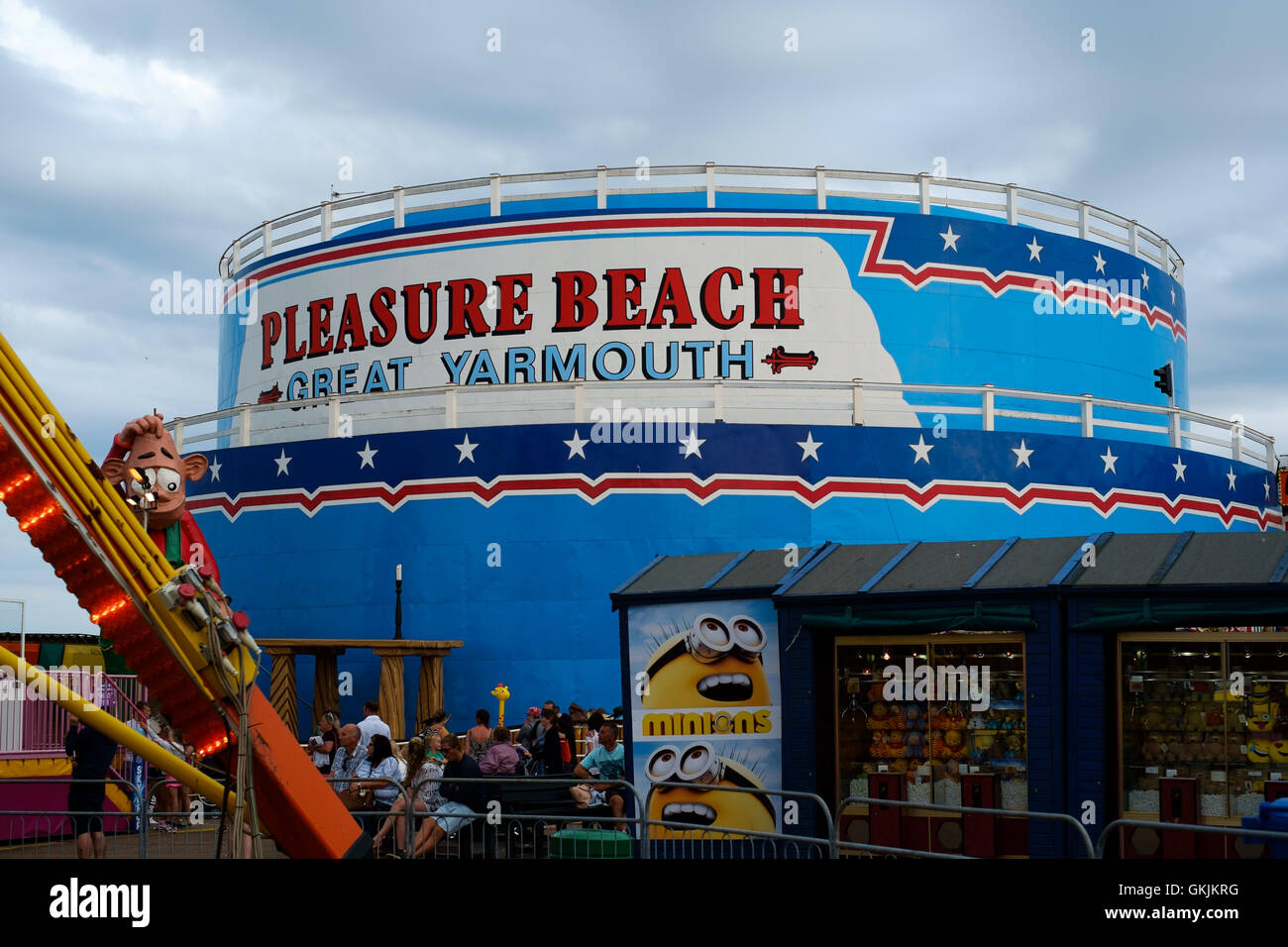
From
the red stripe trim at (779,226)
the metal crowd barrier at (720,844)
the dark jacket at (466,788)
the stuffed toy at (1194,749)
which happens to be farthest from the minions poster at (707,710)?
the red stripe trim at (779,226)

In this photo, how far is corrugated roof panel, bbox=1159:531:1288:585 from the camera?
37.7ft

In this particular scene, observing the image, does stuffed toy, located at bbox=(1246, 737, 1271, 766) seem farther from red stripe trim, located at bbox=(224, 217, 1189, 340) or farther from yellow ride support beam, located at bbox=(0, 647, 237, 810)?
red stripe trim, located at bbox=(224, 217, 1189, 340)

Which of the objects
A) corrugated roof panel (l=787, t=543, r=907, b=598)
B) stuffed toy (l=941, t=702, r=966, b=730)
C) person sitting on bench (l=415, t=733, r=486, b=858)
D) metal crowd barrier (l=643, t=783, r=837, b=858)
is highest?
corrugated roof panel (l=787, t=543, r=907, b=598)

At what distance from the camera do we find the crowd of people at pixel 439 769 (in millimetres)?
12797

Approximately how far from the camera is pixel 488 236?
76.6 feet

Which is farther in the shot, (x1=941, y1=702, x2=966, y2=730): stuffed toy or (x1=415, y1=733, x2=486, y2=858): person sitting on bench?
(x1=941, y1=702, x2=966, y2=730): stuffed toy

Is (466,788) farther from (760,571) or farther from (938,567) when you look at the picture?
(938,567)

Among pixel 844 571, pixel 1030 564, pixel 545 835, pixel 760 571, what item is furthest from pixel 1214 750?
pixel 545 835

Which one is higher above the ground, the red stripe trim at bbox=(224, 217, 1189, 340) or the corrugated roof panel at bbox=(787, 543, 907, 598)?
the red stripe trim at bbox=(224, 217, 1189, 340)

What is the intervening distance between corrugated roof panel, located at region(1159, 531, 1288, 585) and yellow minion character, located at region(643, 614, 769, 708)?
3.82 m

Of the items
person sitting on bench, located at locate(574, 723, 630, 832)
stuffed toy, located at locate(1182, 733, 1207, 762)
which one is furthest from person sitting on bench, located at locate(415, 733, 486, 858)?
stuffed toy, located at locate(1182, 733, 1207, 762)

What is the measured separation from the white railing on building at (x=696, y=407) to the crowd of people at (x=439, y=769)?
543 centimetres

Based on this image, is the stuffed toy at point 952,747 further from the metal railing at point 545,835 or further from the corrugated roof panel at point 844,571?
the corrugated roof panel at point 844,571
